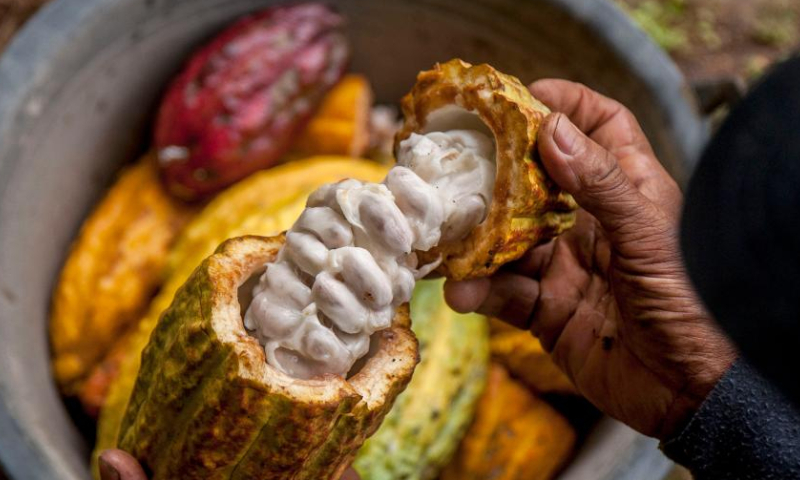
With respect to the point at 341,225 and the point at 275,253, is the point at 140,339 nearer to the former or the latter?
the point at 275,253

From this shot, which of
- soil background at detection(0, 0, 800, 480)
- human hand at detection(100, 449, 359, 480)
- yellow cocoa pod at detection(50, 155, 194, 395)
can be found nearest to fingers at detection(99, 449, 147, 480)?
human hand at detection(100, 449, 359, 480)

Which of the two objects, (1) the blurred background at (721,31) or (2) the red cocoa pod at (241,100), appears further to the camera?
(1) the blurred background at (721,31)

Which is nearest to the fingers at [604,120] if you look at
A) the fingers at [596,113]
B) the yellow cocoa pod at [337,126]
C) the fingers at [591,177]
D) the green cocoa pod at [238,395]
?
the fingers at [596,113]

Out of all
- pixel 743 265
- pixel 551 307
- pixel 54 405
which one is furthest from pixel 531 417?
pixel 743 265

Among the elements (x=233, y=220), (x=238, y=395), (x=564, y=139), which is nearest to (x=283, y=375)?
(x=238, y=395)

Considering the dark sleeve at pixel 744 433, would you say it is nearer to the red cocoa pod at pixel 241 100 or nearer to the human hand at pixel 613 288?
the human hand at pixel 613 288

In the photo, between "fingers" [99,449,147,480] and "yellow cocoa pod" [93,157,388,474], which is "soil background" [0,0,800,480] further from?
"fingers" [99,449,147,480]
